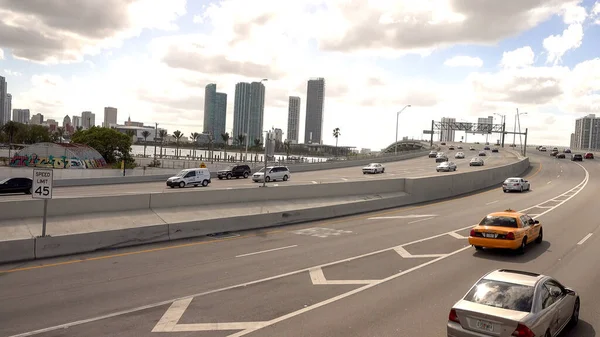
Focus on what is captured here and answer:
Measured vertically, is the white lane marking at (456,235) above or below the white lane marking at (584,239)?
below

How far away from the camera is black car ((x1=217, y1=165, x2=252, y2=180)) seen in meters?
51.5

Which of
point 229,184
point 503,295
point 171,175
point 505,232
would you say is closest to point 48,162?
point 171,175

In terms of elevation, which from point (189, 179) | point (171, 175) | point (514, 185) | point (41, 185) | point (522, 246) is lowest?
point (171, 175)

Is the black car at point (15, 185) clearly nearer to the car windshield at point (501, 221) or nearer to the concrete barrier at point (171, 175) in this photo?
the concrete barrier at point (171, 175)

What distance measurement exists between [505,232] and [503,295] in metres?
8.19

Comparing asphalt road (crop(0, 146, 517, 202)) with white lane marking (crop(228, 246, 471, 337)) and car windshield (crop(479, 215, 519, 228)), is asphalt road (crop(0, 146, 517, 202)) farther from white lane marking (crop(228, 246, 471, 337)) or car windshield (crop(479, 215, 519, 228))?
car windshield (crop(479, 215, 519, 228))

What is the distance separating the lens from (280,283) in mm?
11766

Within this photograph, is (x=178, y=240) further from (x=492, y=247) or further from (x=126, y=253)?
(x=492, y=247)

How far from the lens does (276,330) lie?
27.9ft

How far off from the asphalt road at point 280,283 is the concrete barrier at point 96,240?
579mm

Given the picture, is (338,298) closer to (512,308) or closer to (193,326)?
(193,326)

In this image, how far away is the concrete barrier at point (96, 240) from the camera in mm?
14250

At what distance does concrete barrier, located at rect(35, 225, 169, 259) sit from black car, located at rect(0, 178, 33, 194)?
2133cm

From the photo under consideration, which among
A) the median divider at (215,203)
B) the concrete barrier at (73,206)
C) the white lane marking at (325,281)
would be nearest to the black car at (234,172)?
the median divider at (215,203)
